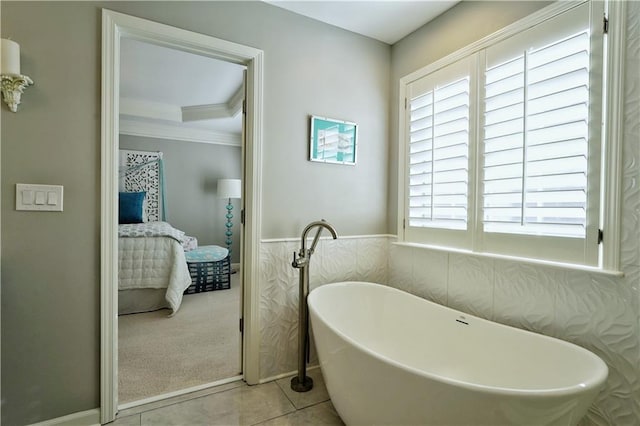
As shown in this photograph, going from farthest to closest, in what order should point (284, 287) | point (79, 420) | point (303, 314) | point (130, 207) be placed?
point (130, 207), point (284, 287), point (303, 314), point (79, 420)

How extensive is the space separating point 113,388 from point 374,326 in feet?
5.10

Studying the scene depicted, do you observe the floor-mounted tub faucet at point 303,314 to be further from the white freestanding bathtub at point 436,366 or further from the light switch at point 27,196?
the light switch at point 27,196

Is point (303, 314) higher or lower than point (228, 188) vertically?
lower

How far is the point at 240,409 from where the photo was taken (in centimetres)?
170

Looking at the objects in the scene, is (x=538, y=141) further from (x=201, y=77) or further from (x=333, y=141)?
(x=201, y=77)

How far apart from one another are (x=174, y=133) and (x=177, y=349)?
3.71 metres

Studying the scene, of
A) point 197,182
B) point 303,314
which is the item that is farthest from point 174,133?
point 303,314

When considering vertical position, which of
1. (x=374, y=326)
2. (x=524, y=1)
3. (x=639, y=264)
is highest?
(x=524, y=1)

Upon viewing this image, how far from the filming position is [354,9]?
2.06m

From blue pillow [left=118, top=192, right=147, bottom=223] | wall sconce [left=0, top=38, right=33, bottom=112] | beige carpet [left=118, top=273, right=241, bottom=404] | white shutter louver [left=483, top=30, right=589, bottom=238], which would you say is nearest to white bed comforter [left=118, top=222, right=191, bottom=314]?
beige carpet [left=118, top=273, right=241, bottom=404]

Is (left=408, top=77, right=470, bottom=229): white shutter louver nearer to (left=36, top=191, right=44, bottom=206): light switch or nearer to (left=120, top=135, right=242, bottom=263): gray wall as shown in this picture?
(left=36, top=191, right=44, bottom=206): light switch

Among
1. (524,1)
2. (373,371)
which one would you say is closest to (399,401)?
(373,371)

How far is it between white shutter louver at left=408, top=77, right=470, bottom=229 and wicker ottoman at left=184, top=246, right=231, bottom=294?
2.84 m

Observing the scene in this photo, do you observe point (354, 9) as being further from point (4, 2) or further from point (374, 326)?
point (374, 326)
